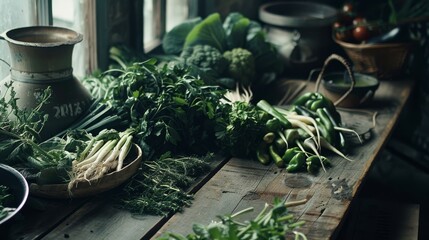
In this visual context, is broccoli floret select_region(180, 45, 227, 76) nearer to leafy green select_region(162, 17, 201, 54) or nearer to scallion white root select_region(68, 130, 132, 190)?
leafy green select_region(162, 17, 201, 54)

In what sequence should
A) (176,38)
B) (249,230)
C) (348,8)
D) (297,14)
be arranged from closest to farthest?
(249,230), (176,38), (348,8), (297,14)

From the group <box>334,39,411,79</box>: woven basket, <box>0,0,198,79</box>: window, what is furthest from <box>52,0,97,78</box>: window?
<box>334,39,411,79</box>: woven basket

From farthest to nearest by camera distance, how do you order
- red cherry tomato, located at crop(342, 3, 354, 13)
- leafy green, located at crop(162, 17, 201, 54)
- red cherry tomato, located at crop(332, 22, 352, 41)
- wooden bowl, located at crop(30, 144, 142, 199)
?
red cherry tomato, located at crop(342, 3, 354, 13)
red cherry tomato, located at crop(332, 22, 352, 41)
leafy green, located at crop(162, 17, 201, 54)
wooden bowl, located at crop(30, 144, 142, 199)

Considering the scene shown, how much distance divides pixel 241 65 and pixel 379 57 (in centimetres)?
106

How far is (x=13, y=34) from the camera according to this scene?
11.1 feet

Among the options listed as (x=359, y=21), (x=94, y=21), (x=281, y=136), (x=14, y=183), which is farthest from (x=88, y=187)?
(x=359, y=21)

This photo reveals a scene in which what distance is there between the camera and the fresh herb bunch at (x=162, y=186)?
120 inches

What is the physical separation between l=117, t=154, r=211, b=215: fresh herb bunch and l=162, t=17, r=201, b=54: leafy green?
1.42m

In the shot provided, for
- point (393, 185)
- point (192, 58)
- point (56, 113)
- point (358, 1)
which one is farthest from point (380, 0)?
point (56, 113)

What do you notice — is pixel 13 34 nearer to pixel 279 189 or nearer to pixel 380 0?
pixel 279 189

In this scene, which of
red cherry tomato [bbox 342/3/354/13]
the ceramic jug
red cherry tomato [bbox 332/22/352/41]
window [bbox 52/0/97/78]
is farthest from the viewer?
red cherry tomato [bbox 342/3/354/13]

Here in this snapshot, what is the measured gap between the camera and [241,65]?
14.8 feet

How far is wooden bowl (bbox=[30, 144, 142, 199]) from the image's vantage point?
3.00 metres

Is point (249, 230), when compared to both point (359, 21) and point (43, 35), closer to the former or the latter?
point (43, 35)
